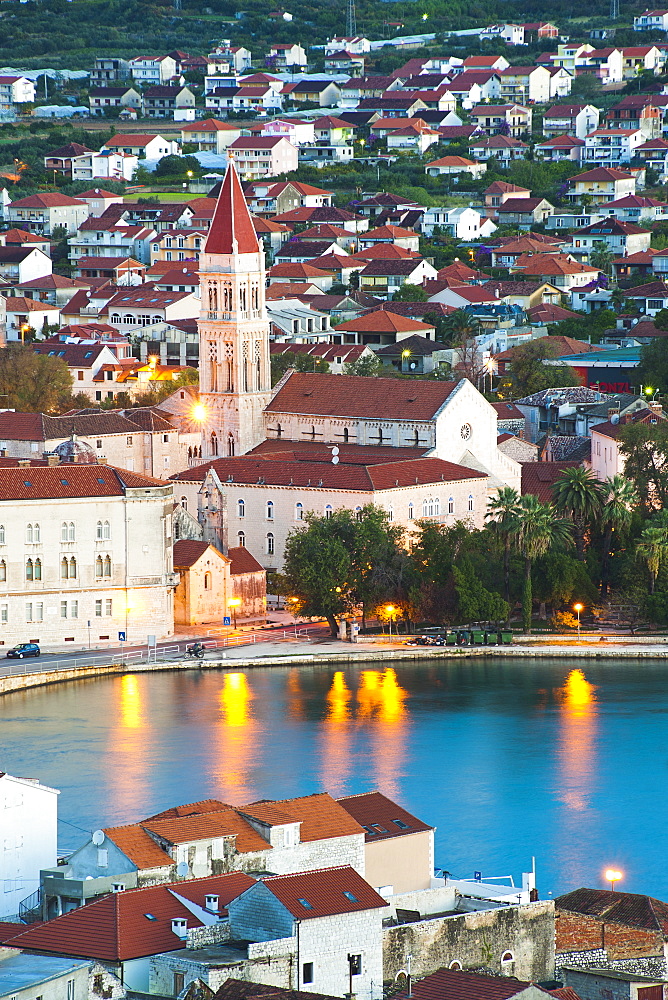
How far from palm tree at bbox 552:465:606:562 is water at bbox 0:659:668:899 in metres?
5.27

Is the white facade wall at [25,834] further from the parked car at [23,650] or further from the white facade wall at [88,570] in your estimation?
the white facade wall at [88,570]

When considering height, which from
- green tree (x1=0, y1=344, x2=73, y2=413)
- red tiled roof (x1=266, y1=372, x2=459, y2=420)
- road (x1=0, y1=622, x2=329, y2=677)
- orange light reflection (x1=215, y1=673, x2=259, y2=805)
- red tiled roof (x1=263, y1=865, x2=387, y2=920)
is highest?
green tree (x1=0, y1=344, x2=73, y2=413)

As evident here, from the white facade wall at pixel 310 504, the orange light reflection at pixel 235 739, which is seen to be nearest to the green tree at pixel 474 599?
the white facade wall at pixel 310 504

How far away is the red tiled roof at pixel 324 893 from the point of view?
31.4 m

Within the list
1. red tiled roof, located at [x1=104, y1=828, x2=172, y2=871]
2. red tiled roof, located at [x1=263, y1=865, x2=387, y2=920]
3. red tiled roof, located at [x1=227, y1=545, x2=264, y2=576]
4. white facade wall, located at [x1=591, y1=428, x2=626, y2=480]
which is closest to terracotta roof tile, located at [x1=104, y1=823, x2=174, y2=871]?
red tiled roof, located at [x1=104, y1=828, x2=172, y2=871]

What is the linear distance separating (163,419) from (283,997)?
4545cm

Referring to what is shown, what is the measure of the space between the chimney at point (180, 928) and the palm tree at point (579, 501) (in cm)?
3151

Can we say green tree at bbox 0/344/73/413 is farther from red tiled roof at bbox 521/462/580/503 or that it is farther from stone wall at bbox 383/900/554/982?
stone wall at bbox 383/900/554/982

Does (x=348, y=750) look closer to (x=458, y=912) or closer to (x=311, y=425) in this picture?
(x=458, y=912)

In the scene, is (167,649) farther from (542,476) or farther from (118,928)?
(118,928)

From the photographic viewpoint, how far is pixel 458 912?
34469mm

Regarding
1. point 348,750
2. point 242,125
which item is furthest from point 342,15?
point 348,750

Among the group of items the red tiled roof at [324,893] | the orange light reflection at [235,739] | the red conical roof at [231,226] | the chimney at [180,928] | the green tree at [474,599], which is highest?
the red conical roof at [231,226]

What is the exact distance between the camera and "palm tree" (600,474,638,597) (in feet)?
203
